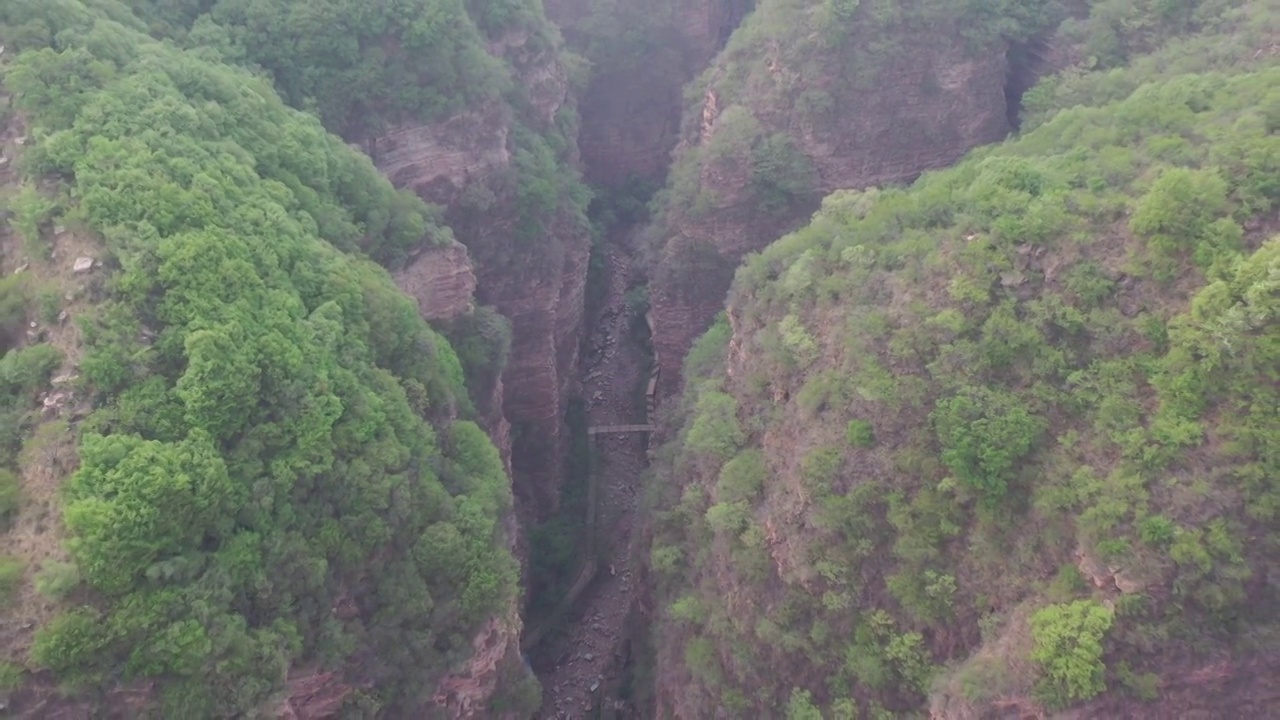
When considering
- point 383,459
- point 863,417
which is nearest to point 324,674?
point 383,459

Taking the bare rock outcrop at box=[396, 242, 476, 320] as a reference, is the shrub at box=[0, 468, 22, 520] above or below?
below

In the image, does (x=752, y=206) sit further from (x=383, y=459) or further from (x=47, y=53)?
(x=47, y=53)

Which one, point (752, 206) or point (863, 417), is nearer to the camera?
point (863, 417)

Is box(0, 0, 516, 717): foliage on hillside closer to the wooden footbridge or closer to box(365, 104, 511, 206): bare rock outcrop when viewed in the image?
box(365, 104, 511, 206): bare rock outcrop

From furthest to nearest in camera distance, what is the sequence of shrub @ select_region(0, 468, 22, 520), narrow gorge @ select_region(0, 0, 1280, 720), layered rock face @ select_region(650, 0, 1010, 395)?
1. layered rock face @ select_region(650, 0, 1010, 395)
2. narrow gorge @ select_region(0, 0, 1280, 720)
3. shrub @ select_region(0, 468, 22, 520)

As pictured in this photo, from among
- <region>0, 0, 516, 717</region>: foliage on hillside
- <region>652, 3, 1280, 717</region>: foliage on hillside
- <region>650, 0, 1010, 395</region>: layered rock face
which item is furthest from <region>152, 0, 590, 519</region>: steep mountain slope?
<region>652, 3, 1280, 717</region>: foliage on hillside
